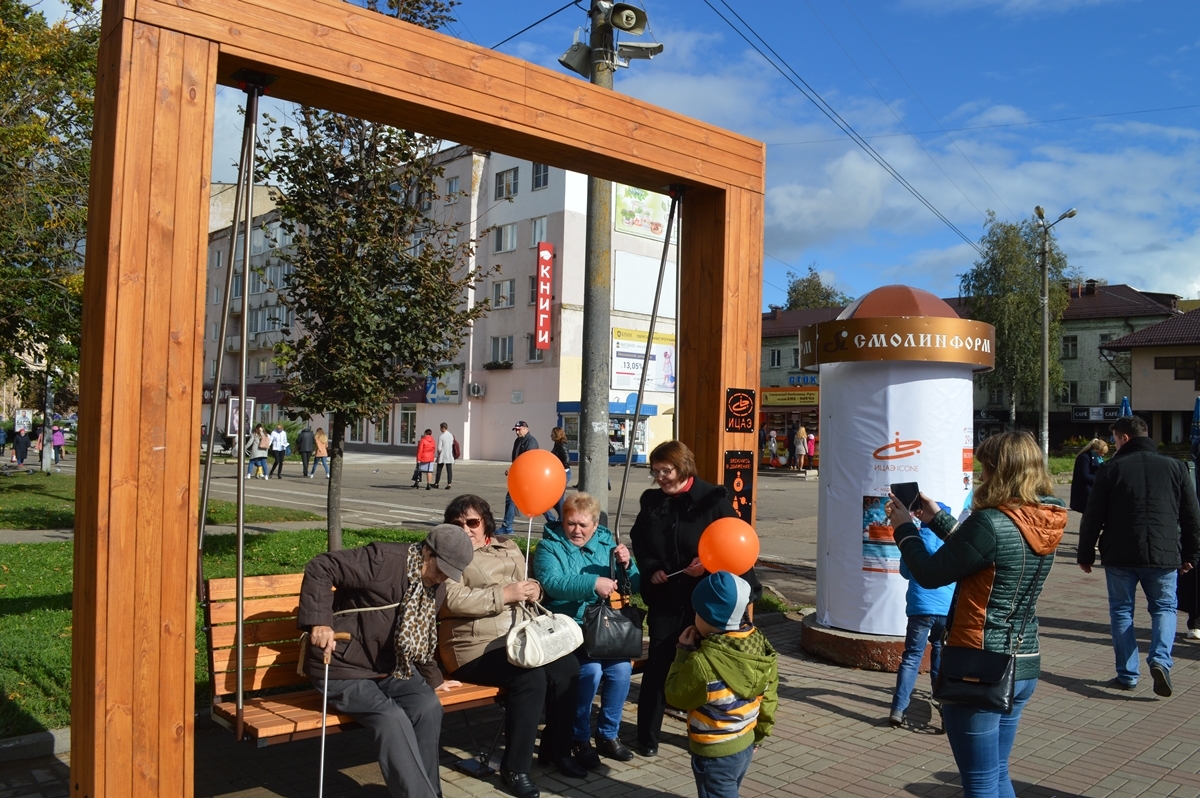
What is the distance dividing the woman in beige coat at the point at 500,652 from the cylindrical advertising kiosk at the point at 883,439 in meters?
3.36

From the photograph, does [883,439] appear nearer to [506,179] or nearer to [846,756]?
[846,756]

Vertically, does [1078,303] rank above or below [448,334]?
above

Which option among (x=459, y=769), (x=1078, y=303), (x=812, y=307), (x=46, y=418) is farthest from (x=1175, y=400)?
(x=459, y=769)

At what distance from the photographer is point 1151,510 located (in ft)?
23.1

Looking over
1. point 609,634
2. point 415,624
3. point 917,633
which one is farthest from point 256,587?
point 917,633

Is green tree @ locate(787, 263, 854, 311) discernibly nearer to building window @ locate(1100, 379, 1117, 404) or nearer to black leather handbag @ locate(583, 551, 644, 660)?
building window @ locate(1100, 379, 1117, 404)

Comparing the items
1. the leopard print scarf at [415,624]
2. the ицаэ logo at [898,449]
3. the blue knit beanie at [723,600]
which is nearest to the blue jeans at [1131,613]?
the ицаэ logo at [898,449]

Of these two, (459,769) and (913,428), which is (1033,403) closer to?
(913,428)

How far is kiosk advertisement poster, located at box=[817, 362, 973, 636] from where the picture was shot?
7734 mm

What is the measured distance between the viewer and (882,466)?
782 centimetres

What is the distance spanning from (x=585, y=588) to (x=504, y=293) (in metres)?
42.2

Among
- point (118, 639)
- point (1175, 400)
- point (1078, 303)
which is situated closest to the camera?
point (118, 639)

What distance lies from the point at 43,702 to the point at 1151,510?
292 inches

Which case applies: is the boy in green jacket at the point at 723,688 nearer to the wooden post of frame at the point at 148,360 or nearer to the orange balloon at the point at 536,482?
the orange balloon at the point at 536,482
